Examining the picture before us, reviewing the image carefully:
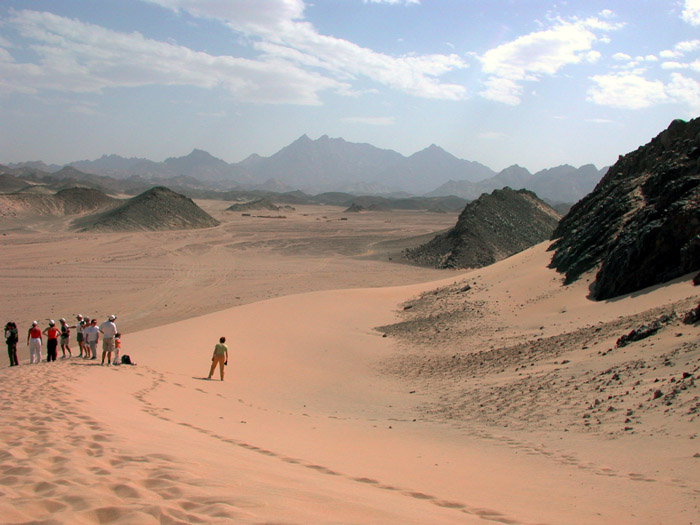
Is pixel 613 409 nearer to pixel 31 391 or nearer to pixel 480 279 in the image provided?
pixel 31 391

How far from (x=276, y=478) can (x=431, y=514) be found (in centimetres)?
136

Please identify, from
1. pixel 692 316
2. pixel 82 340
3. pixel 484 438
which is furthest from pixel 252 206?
pixel 484 438

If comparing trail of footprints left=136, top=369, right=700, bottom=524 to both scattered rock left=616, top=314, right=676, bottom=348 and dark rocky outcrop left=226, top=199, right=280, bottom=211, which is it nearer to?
scattered rock left=616, top=314, right=676, bottom=348

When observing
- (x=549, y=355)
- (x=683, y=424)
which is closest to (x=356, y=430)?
(x=683, y=424)

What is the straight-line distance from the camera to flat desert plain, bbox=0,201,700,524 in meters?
3.74

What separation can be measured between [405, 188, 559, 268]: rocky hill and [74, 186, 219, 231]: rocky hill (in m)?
32.2

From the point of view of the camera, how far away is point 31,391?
294 inches

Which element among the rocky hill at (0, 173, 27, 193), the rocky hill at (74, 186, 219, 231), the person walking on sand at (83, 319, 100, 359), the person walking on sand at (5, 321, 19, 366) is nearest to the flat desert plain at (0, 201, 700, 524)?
the person walking on sand at (83, 319, 100, 359)

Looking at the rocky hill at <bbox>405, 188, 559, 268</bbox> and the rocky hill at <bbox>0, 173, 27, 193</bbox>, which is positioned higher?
the rocky hill at <bbox>0, 173, 27, 193</bbox>

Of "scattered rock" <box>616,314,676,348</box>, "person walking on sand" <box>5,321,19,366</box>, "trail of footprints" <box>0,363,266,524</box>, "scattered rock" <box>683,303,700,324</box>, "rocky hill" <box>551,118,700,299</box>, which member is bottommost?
"person walking on sand" <box>5,321,19,366</box>

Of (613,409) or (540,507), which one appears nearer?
(540,507)

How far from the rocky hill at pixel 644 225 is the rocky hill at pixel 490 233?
46.8 feet

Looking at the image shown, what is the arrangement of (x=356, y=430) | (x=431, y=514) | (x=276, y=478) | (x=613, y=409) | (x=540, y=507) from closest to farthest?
(x=431, y=514) → (x=540, y=507) → (x=276, y=478) → (x=613, y=409) → (x=356, y=430)

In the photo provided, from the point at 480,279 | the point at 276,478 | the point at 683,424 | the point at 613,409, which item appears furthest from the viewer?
the point at 480,279
